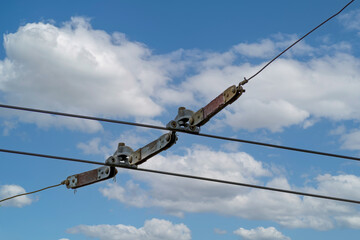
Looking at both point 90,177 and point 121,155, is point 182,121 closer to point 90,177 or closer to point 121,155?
point 121,155

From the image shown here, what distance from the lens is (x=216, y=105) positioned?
9.34 metres

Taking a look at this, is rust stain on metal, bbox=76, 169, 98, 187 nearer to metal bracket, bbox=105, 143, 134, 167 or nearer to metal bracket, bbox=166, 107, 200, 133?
metal bracket, bbox=105, 143, 134, 167

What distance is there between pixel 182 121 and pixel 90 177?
9.90ft

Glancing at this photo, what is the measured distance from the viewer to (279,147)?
10133 millimetres

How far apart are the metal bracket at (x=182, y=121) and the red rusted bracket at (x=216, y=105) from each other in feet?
0.33

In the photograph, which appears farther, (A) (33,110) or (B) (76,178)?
(B) (76,178)

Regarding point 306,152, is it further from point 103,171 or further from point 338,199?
point 103,171

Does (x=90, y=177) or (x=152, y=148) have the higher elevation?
(x=152, y=148)

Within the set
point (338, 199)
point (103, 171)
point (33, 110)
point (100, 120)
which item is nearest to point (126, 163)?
point (103, 171)

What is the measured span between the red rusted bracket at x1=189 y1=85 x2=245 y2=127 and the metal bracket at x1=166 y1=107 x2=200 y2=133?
0.10 metres

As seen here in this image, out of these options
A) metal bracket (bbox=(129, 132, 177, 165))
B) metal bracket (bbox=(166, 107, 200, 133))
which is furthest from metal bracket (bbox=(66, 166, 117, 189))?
metal bracket (bbox=(166, 107, 200, 133))

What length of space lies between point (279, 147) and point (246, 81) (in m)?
2.03

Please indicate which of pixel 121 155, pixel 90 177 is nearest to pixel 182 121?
pixel 121 155

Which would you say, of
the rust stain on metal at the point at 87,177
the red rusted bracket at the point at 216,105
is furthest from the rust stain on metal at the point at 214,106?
the rust stain on metal at the point at 87,177
